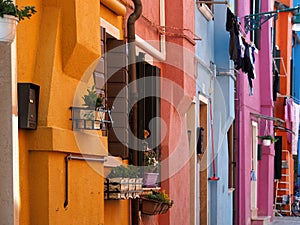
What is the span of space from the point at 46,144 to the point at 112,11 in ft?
10.9

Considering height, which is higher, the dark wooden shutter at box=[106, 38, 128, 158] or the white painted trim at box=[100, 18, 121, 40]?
the white painted trim at box=[100, 18, 121, 40]

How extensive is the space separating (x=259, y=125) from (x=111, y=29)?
1580 centimetres

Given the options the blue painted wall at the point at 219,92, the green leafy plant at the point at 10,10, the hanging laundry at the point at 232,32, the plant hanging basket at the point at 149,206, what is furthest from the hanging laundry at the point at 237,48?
the green leafy plant at the point at 10,10

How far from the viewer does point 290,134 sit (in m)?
32.4

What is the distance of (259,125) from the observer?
25.2 meters

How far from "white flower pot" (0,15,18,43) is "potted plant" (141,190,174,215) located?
5.47 m

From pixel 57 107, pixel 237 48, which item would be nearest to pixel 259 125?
pixel 237 48

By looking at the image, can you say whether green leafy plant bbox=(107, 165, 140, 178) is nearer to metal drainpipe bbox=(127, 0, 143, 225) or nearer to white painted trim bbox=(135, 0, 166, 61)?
metal drainpipe bbox=(127, 0, 143, 225)

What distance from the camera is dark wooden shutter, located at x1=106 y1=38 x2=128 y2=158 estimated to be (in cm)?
995

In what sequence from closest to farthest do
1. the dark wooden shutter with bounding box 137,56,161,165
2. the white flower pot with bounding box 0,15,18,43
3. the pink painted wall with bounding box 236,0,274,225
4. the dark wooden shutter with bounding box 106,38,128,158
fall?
A: the white flower pot with bounding box 0,15,18,43, the dark wooden shutter with bounding box 106,38,128,158, the dark wooden shutter with bounding box 137,56,161,165, the pink painted wall with bounding box 236,0,274,225

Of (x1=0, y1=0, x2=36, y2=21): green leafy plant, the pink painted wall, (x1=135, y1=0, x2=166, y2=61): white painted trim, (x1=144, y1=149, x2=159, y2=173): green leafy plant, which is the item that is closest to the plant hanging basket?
(x1=144, y1=149, x2=159, y2=173): green leafy plant

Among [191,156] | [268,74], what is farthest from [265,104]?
[191,156]

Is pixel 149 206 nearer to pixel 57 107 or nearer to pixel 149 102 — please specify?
pixel 149 102

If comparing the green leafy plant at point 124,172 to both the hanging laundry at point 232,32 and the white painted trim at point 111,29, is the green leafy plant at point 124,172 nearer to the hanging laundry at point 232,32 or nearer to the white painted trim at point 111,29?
the white painted trim at point 111,29
